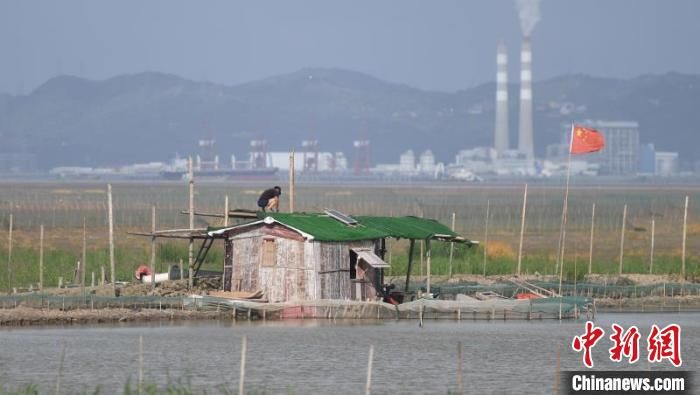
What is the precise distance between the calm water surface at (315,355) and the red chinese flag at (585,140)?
4.54m

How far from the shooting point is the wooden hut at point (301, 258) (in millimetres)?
29266

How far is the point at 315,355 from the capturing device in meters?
24.9

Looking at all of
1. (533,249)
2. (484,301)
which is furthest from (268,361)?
(533,249)

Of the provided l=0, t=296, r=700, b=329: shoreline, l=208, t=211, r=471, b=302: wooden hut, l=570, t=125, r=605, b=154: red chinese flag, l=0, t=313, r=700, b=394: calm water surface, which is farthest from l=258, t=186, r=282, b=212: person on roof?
l=570, t=125, r=605, b=154: red chinese flag

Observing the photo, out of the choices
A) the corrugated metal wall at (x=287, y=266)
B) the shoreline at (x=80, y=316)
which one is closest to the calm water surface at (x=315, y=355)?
the shoreline at (x=80, y=316)

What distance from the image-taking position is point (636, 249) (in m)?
47.6

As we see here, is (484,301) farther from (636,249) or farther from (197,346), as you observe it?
(636,249)

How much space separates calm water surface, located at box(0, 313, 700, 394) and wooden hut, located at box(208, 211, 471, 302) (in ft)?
2.68

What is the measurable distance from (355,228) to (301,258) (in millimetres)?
2064

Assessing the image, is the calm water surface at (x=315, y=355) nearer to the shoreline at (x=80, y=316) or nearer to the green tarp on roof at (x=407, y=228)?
the shoreline at (x=80, y=316)

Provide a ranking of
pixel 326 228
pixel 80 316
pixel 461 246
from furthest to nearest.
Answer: pixel 461 246, pixel 326 228, pixel 80 316

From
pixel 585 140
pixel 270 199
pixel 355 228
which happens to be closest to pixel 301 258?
pixel 355 228

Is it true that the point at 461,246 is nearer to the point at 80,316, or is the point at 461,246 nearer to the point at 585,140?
the point at 585,140

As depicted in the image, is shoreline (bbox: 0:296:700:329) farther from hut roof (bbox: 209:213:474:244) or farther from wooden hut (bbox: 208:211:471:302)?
hut roof (bbox: 209:213:474:244)
